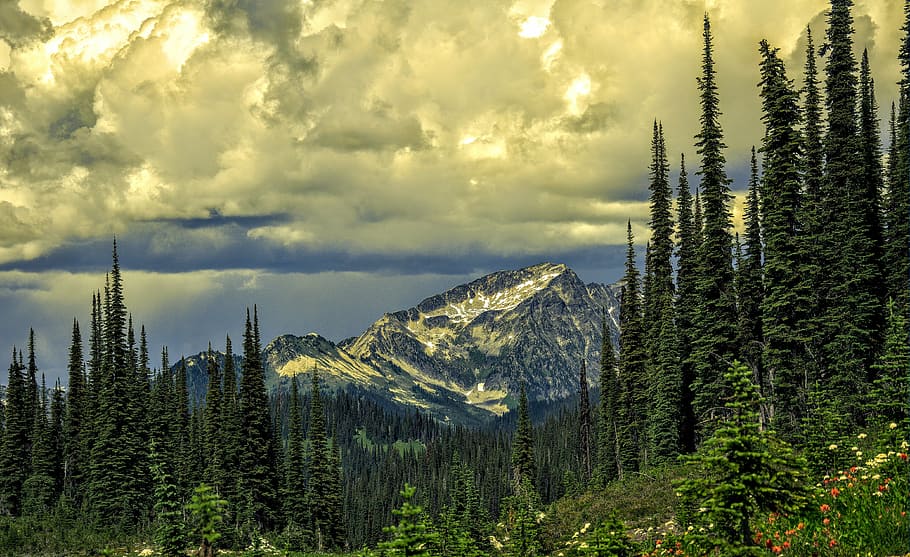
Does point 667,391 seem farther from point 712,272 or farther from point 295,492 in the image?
point 295,492

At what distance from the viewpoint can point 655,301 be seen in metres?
58.7

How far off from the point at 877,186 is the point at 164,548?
152ft

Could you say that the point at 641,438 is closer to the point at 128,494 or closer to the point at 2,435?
the point at 128,494

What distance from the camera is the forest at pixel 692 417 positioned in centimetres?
1112

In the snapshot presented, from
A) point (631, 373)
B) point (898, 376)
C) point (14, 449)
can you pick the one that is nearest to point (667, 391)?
point (631, 373)

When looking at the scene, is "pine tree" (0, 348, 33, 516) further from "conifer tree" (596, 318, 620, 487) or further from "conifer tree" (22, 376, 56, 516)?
"conifer tree" (596, 318, 620, 487)

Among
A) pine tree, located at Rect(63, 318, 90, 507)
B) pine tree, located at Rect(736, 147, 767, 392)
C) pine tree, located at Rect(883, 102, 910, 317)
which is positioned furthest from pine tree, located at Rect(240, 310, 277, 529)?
pine tree, located at Rect(883, 102, 910, 317)

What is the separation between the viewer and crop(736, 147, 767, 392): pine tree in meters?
42.0

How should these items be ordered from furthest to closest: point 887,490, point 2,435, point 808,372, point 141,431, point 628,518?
point 2,435 < point 141,431 < point 808,372 < point 628,518 < point 887,490

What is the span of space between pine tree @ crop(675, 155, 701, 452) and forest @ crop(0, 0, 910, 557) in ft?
0.62

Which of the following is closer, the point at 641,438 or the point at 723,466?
the point at 723,466

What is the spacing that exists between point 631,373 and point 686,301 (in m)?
15.2

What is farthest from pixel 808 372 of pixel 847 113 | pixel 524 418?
pixel 524 418

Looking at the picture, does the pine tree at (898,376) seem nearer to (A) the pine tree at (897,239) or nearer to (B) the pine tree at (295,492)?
(A) the pine tree at (897,239)
